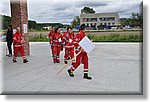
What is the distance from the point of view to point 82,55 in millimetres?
5633

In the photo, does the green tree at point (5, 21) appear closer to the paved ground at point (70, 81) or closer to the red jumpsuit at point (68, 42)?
the paved ground at point (70, 81)

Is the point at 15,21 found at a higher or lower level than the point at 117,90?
higher

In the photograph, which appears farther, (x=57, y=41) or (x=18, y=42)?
(x=18, y=42)

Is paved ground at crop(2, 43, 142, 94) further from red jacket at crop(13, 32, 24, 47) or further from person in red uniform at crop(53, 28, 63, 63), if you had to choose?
red jacket at crop(13, 32, 24, 47)

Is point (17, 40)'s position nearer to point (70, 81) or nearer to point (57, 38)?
point (57, 38)

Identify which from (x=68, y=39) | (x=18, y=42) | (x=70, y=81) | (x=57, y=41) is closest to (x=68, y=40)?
(x=68, y=39)

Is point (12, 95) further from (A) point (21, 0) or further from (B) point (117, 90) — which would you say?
(A) point (21, 0)

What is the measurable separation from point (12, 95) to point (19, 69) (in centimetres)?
272

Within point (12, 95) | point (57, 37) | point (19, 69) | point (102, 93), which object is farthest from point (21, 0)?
point (102, 93)

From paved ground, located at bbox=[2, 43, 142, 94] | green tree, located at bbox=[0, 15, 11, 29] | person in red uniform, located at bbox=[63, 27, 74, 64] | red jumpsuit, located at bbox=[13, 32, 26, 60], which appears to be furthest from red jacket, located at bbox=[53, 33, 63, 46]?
green tree, located at bbox=[0, 15, 11, 29]

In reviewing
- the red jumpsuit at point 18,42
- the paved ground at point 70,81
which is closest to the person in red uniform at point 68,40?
the paved ground at point 70,81

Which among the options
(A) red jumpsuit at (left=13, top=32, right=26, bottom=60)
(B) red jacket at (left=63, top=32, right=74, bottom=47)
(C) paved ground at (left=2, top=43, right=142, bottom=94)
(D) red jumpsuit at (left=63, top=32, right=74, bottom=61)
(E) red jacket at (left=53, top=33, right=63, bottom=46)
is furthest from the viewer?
(A) red jumpsuit at (left=13, top=32, right=26, bottom=60)

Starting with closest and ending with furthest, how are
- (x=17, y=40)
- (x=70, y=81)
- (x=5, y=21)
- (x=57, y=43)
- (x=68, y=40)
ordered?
1. (x=70, y=81)
2. (x=68, y=40)
3. (x=57, y=43)
4. (x=17, y=40)
5. (x=5, y=21)

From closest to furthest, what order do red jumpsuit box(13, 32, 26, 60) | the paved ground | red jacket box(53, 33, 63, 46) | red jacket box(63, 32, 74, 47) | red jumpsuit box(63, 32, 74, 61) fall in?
the paved ground < red jumpsuit box(63, 32, 74, 61) < red jacket box(63, 32, 74, 47) < red jacket box(53, 33, 63, 46) < red jumpsuit box(13, 32, 26, 60)
